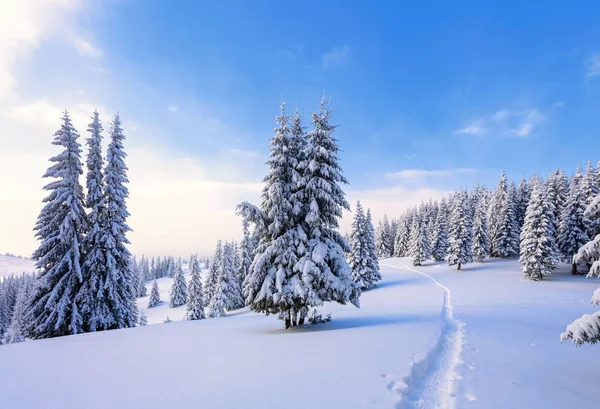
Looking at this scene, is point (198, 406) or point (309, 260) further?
point (309, 260)

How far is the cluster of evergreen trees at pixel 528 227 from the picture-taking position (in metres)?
37.8

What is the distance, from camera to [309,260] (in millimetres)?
13047

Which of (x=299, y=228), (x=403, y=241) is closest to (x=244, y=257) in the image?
(x=299, y=228)

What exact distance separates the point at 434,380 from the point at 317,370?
2.65 meters

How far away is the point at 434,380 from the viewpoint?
6418 millimetres

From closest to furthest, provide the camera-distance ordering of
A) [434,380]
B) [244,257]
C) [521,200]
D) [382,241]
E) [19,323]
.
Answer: [434,380]
[19,323]
[244,257]
[521,200]
[382,241]

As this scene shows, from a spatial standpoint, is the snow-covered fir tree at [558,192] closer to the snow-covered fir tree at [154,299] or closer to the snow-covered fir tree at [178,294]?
the snow-covered fir tree at [178,294]

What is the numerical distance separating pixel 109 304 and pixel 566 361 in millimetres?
23879

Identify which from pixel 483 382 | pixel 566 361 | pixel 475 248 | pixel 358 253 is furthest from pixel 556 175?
pixel 483 382

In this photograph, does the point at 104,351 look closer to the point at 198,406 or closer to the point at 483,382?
the point at 198,406

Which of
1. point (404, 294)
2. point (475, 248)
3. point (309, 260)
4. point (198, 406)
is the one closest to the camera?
point (198, 406)

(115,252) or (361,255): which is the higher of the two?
(115,252)

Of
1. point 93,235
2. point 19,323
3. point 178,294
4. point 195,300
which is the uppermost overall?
point 93,235

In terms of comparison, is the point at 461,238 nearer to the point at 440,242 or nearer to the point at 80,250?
the point at 440,242
